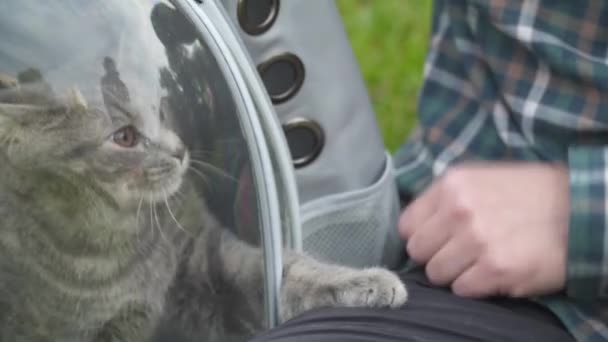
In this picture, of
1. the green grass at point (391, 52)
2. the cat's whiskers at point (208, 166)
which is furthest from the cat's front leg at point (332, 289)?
the green grass at point (391, 52)

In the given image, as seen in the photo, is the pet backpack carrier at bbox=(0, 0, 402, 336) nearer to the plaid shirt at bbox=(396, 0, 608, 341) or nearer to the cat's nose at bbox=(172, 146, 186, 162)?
the cat's nose at bbox=(172, 146, 186, 162)

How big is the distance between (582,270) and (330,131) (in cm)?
29

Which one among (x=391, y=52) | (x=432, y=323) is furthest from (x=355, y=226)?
(x=391, y=52)

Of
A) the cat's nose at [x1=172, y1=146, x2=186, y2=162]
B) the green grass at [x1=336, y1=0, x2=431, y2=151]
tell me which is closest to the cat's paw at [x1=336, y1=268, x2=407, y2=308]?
the cat's nose at [x1=172, y1=146, x2=186, y2=162]

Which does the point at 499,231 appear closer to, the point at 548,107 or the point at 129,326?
the point at 548,107

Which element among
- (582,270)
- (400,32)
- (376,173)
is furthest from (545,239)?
(400,32)

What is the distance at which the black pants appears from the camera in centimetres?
106

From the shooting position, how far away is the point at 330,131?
1233mm

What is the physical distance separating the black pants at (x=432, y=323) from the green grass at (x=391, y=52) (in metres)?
1.17

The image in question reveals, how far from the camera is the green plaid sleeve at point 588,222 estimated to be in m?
1.10

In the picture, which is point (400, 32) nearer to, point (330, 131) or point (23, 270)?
point (330, 131)

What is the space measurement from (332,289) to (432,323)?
0.36 feet

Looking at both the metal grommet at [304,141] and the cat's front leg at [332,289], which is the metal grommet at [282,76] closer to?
the metal grommet at [304,141]

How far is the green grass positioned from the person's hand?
1140 millimetres
